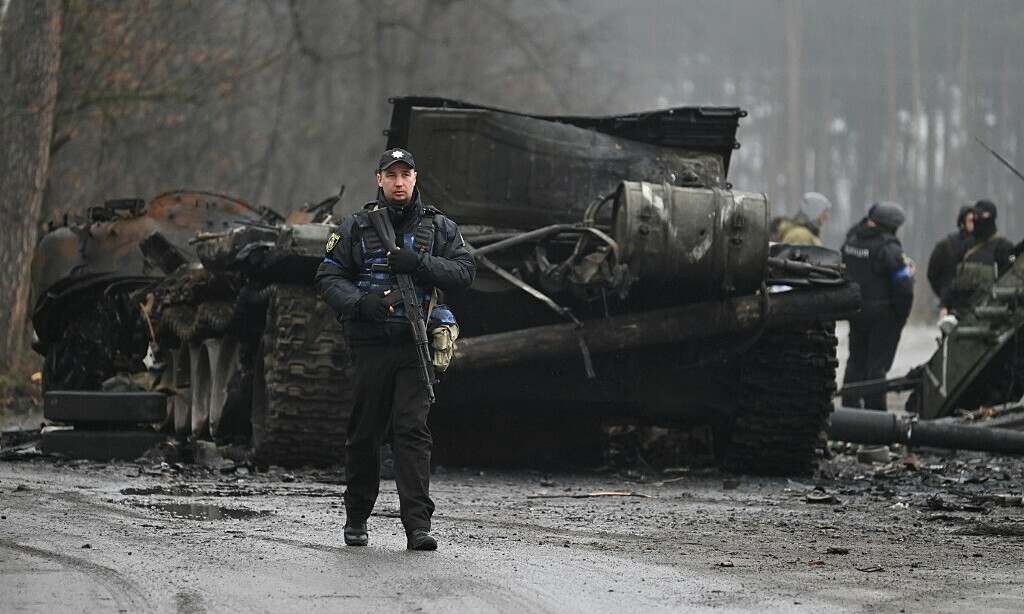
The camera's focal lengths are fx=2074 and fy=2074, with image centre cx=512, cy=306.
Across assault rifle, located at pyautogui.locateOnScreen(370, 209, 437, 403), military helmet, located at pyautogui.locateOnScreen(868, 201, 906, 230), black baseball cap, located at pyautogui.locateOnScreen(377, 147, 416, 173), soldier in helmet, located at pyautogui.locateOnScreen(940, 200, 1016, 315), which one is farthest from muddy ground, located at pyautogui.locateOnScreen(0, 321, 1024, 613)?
military helmet, located at pyautogui.locateOnScreen(868, 201, 906, 230)

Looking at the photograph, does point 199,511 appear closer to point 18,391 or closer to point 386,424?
point 386,424

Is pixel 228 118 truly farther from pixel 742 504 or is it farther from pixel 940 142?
pixel 940 142

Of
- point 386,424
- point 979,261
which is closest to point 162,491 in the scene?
point 386,424

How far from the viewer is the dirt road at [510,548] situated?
6.30 metres

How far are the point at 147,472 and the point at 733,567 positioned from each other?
5.61m

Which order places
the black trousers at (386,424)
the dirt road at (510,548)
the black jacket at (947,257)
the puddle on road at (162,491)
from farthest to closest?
1. the black jacket at (947,257)
2. the puddle on road at (162,491)
3. the black trousers at (386,424)
4. the dirt road at (510,548)

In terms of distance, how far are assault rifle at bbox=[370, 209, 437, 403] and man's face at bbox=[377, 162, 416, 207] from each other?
0.25 feet

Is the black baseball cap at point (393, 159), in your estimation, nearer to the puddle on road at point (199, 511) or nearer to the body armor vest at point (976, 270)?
the puddle on road at point (199, 511)

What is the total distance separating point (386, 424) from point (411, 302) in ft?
1.80

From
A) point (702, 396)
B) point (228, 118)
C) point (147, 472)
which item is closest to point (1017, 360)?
point (702, 396)

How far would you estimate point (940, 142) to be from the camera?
76.1 m

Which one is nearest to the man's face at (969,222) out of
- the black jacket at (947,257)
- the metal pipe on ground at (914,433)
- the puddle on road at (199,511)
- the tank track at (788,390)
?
the black jacket at (947,257)

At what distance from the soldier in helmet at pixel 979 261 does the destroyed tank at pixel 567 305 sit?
342 centimetres

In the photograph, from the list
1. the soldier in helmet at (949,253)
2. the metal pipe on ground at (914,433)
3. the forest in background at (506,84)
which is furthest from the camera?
the forest in background at (506,84)
